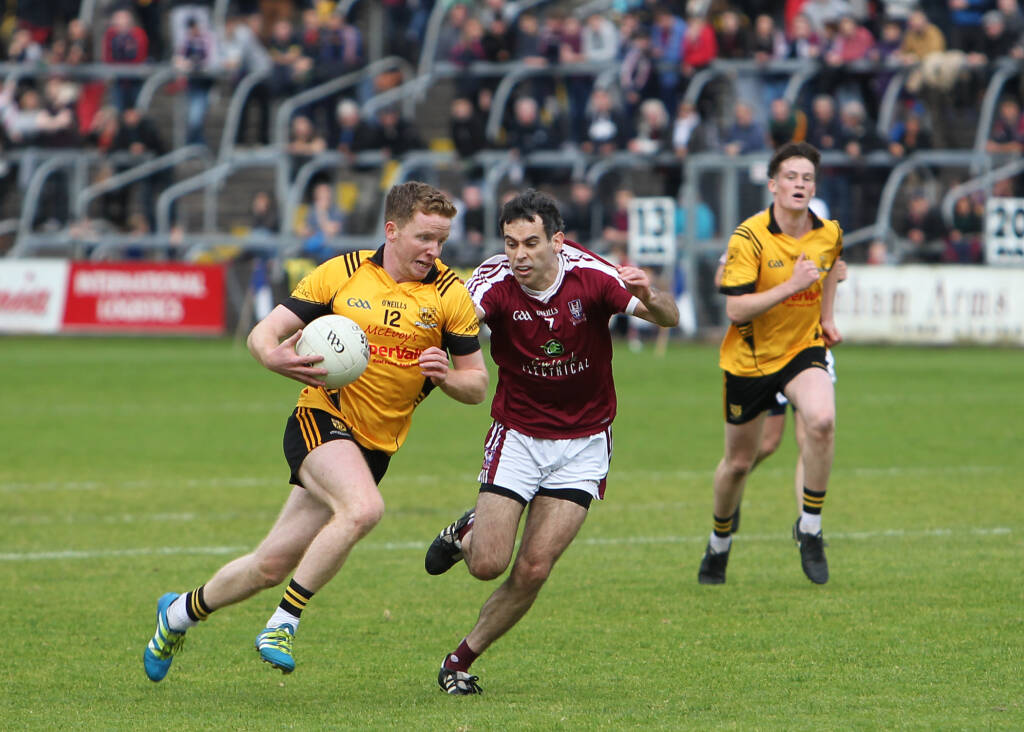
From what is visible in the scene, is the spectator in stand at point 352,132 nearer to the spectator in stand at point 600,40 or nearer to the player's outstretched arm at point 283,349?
the spectator in stand at point 600,40

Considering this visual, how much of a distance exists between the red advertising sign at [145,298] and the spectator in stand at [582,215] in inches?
217

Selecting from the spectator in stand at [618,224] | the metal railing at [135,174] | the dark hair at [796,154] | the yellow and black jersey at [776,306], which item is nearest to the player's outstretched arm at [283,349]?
the yellow and black jersey at [776,306]

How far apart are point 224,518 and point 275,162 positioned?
56.4 ft

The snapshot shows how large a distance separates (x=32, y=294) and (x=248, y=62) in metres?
6.19

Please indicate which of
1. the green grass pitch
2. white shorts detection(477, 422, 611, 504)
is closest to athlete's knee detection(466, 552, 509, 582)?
white shorts detection(477, 422, 611, 504)

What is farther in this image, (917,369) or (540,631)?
(917,369)

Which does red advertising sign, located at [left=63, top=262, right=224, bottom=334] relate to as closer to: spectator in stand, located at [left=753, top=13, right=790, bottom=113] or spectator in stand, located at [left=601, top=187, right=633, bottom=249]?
spectator in stand, located at [left=601, top=187, right=633, bottom=249]

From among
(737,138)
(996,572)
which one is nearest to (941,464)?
(996,572)

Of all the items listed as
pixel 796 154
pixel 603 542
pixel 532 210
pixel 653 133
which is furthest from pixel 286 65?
pixel 532 210

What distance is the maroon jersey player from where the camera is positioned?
6461mm

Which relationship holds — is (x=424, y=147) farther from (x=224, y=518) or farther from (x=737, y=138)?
(x=224, y=518)

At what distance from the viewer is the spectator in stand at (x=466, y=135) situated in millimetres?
25578

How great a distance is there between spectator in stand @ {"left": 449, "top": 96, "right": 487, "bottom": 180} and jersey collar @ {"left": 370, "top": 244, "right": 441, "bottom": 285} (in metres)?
18.8

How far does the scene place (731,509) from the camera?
887 centimetres
